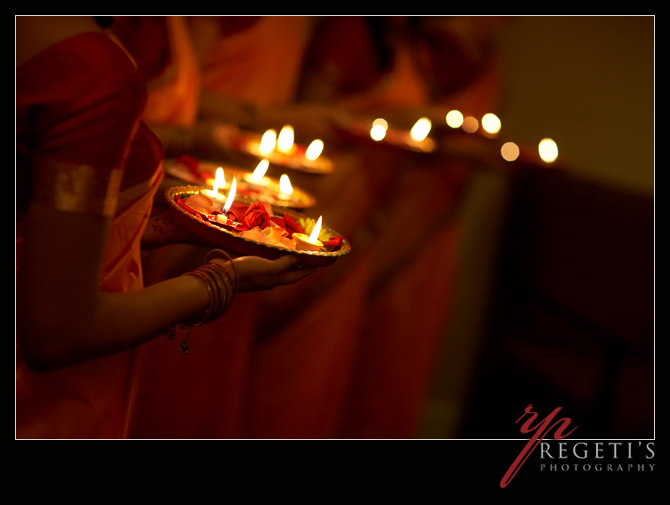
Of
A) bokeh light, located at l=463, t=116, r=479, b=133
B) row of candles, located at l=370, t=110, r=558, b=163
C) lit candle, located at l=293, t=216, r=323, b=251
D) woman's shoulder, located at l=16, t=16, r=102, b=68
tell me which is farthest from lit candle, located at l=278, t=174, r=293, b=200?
bokeh light, located at l=463, t=116, r=479, b=133

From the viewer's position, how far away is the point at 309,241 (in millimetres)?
514

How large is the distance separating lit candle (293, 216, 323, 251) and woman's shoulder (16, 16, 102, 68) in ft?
0.85

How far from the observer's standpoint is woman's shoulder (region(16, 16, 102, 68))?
1.43 ft

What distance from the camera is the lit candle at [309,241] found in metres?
0.50

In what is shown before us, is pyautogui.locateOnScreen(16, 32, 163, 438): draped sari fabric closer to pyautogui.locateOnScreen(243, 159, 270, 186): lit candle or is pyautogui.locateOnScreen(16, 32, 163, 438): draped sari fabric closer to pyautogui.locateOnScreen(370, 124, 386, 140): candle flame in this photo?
pyautogui.locateOnScreen(243, 159, 270, 186): lit candle

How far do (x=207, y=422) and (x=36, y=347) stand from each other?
76 centimetres

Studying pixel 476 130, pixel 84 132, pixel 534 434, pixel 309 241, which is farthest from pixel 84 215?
pixel 476 130

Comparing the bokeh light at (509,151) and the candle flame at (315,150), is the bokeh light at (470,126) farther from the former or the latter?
the candle flame at (315,150)

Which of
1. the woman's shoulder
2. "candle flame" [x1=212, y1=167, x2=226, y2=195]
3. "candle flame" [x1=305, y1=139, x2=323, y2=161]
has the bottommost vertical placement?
"candle flame" [x1=212, y1=167, x2=226, y2=195]

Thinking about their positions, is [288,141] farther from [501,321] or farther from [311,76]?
[501,321]

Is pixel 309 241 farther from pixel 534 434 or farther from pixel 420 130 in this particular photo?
pixel 420 130

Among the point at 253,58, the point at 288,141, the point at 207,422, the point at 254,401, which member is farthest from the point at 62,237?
the point at 254,401

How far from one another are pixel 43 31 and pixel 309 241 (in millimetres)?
300

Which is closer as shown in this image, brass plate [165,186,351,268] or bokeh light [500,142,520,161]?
brass plate [165,186,351,268]
